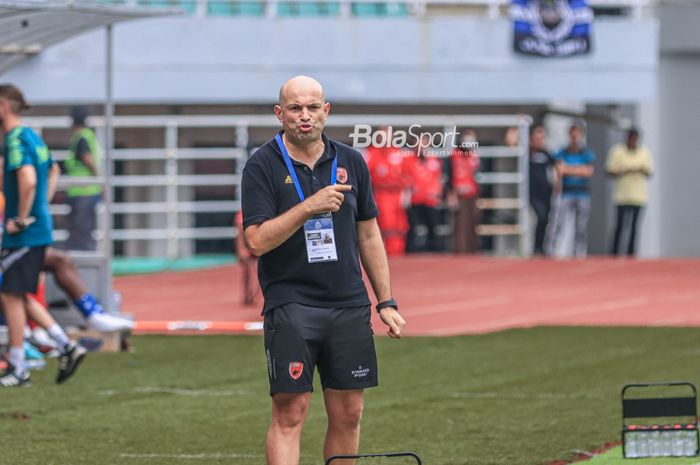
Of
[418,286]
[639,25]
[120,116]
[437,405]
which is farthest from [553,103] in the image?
[437,405]

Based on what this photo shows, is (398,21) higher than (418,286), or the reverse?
A: (398,21)

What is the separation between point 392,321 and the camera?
809 centimetres

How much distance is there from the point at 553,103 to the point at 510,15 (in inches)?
104

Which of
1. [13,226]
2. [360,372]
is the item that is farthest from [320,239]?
[13,226]

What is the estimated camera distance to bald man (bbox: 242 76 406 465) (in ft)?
25.3

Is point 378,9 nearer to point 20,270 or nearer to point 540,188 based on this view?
point 540,188

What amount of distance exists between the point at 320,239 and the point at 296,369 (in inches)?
21.8

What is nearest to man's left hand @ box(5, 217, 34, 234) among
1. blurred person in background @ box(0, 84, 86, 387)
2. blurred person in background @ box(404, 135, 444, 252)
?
blurred person in background @ box(0, 84, 86, 387)

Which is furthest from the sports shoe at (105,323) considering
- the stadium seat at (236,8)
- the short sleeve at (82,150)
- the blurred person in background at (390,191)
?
the stadium seat at (236,8)

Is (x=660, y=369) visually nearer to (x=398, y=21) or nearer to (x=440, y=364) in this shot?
(x=440, y=364)

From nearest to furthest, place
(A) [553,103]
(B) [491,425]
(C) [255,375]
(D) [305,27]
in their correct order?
1. (B) [491,425]
2. (C) [255,375]
3. (D) [305,27]
4. (A) [553,103]

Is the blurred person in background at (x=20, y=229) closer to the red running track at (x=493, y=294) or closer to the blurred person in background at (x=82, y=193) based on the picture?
the red running track at (x=493, y=294)

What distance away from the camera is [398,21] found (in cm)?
3212

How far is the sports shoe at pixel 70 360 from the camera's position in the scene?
45.3 ft
